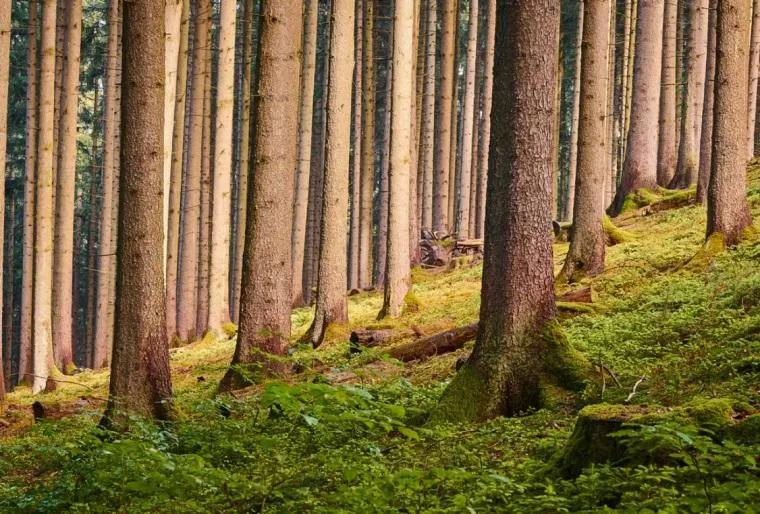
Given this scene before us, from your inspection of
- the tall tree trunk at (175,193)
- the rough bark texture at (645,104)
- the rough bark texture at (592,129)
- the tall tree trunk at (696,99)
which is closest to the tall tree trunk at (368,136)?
the tall tree trunk at (175,193)

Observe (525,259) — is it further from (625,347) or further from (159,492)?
(159,492)

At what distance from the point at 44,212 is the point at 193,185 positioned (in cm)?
419

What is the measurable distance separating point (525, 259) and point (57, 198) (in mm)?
17152

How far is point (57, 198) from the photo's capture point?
2209 centimetres

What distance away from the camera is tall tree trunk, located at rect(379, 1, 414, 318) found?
15.9m

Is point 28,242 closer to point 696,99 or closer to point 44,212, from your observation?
point 44,212

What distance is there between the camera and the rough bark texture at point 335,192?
1503 cm

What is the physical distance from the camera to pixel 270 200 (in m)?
11.8

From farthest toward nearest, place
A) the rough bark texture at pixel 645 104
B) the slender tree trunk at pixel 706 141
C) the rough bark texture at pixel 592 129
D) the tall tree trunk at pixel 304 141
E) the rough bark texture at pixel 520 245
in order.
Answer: the tall tree trunk at pixel 304 141 < the rough bark texture at pixel 645 104 < the slender tree trunk at pixel 706 141 < the rough bark texture at pixel 592 129 < the rough bark texture at pixel 520 245

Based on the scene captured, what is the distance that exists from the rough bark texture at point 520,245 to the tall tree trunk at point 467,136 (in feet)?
58.6

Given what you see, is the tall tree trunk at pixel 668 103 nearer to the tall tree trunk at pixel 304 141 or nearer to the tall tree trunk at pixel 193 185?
the tall tree trunk at pixel 304 141

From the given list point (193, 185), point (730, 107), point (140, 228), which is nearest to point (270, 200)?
point (140, 228)

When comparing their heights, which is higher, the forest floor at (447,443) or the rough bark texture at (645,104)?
the rough bark texture at (645,104)

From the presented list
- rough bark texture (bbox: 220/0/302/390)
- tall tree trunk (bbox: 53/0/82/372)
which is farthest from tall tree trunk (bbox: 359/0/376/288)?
rough bark texture (bbox: 220/0/302/390)
